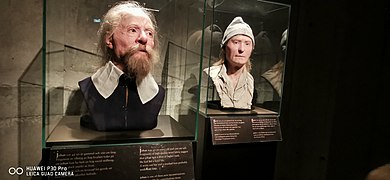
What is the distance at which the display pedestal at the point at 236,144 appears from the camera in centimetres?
151

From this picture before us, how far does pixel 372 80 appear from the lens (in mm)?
2049

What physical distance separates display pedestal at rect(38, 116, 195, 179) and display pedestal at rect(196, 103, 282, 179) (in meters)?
0.24

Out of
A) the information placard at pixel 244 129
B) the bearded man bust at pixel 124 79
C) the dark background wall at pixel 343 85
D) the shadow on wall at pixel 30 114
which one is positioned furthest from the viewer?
the dark background wall at pixel 343 85

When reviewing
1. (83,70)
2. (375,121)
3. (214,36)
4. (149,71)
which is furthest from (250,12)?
(375,121)

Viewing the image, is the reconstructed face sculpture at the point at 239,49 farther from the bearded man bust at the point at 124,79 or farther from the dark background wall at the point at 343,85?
the dark background wall at the point at 343,85

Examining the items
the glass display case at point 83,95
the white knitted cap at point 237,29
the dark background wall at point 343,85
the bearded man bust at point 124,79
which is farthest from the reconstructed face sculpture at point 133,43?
the dark background wall at point 343,85

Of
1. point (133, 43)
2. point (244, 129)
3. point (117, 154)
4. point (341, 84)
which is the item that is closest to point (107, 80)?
point (133, 43)

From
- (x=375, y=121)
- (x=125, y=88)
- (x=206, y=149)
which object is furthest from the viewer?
(x=375, y=121)

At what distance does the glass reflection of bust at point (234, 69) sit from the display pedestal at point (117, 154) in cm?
49

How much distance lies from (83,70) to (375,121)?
2232 millimetres

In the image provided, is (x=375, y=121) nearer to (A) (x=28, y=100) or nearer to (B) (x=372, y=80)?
(B) (x=372, y=80)

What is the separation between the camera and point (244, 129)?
155 centimetres

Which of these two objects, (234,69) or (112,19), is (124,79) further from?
(234,69)

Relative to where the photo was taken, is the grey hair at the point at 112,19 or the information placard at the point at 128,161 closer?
the information placard at the point at 128,161
